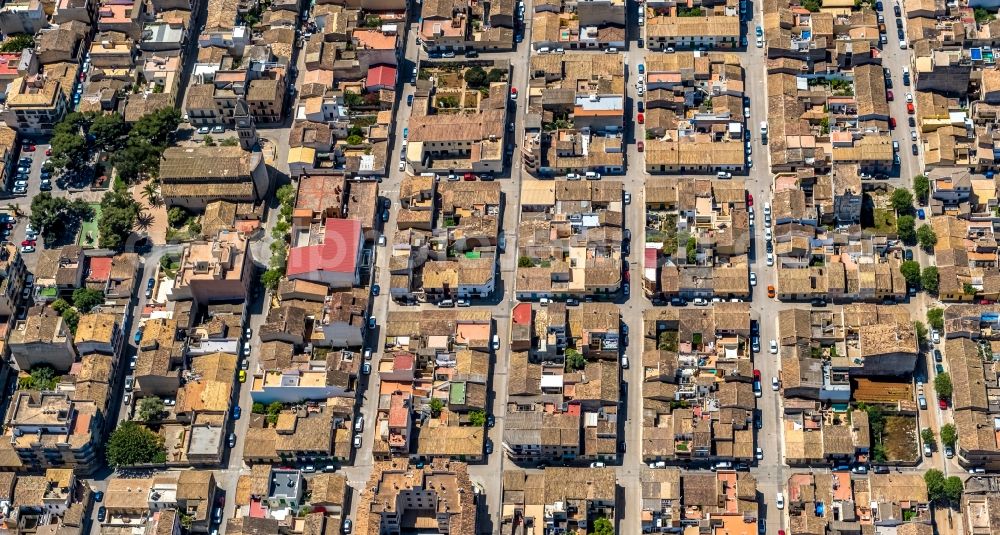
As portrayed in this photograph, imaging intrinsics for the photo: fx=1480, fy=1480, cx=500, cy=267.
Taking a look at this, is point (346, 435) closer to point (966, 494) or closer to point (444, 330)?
point (444, 330)

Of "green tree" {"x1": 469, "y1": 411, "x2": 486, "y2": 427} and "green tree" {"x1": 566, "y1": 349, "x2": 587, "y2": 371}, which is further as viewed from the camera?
"green tree" {"x1": 566, "y1": 349, "x2": 587, "y2": 371}

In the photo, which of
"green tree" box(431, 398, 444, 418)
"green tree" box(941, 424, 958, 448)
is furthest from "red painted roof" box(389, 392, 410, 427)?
"green tree" box(941, 424, 958, 448)

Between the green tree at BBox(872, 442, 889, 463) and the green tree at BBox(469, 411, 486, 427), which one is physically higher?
the green tree at BBox(469, 411, 486, 427)

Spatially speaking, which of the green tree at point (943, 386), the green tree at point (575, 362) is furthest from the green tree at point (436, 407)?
the green tree at point (943, 386)

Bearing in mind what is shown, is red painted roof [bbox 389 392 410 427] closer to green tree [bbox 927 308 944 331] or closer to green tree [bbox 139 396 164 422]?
green tree [bbox 139 396 164 422]

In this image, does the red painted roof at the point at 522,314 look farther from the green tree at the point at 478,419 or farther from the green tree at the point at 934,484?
the green tree at the point at 934,484

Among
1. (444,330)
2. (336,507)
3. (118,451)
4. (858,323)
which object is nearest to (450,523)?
(336,507)
